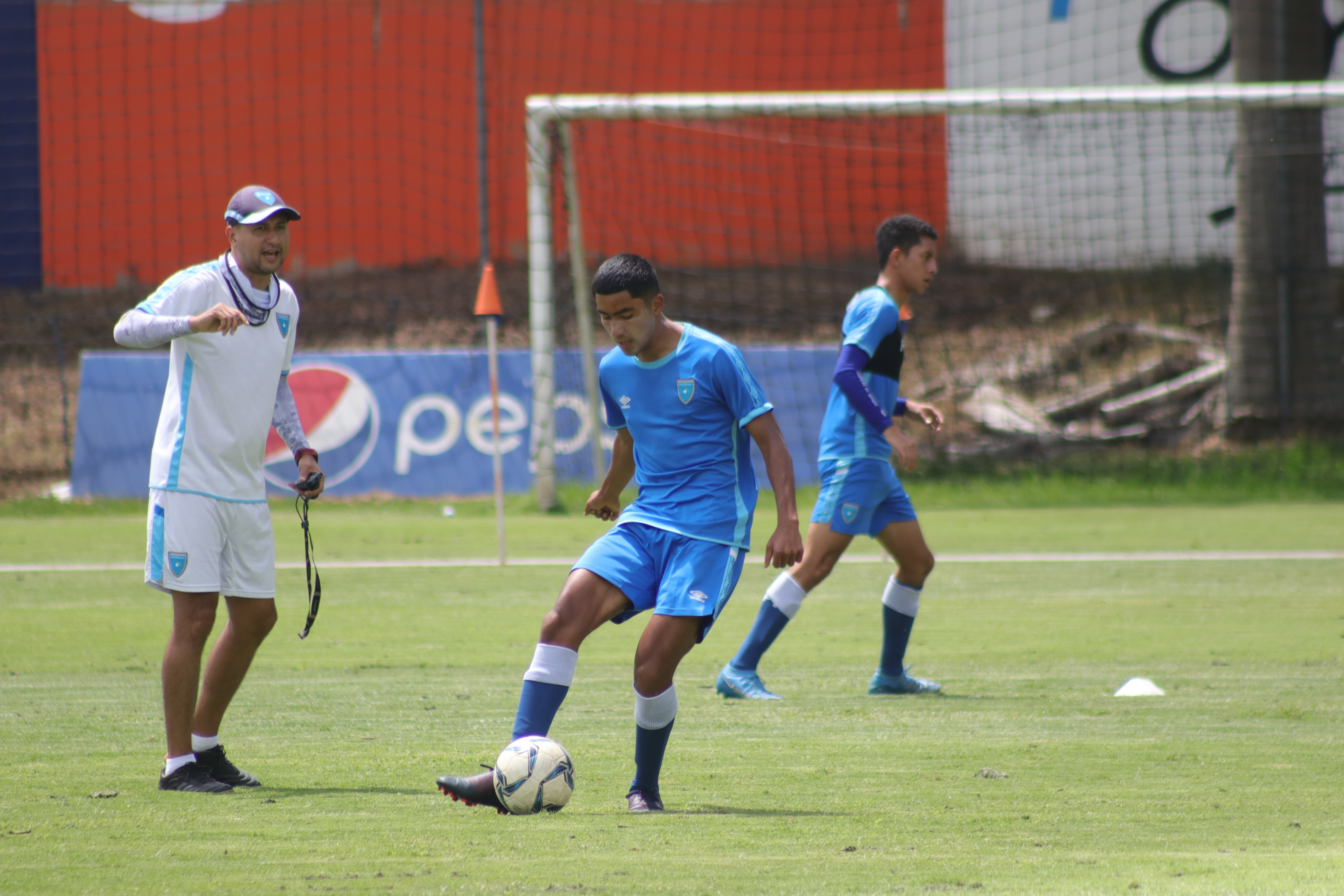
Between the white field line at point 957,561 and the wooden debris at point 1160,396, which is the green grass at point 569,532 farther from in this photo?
the wooden debris at point 1160,396

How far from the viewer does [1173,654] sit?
24.4 ft

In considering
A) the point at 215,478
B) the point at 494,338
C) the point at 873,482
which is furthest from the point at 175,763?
the point at 494,338

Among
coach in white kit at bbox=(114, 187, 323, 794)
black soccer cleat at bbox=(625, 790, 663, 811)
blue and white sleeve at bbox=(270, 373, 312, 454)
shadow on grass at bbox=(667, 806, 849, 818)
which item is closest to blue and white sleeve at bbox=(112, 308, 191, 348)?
coach in white kit at bbox=(114, 187, 323, 794)

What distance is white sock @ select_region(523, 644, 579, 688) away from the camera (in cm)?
448

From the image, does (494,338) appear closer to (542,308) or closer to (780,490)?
(542,308)

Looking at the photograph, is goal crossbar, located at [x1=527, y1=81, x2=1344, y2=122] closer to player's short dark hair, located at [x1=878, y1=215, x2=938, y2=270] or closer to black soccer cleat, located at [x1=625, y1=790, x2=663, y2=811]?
player's short dark hair, located at [x1=878, y1=215, x2=938, y2=270]

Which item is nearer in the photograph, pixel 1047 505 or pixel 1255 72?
pixel 1047 505

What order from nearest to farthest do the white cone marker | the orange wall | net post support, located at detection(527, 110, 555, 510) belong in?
the white cone marker < net post support, located at detection(527, 110, 555, 510) < the orange wall

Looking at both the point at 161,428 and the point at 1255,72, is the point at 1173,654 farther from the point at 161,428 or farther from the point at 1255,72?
the point at 1255,72

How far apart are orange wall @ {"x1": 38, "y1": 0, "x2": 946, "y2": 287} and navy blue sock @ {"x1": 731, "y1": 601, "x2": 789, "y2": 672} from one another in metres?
16.1

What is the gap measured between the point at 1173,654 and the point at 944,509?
7.78m

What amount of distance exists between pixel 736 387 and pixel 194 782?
2216mm

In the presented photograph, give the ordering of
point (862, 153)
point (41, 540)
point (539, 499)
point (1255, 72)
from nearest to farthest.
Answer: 1. point (41, 540)
2. point (539, 499)
3. point (1255, 72)
4. point (862, 153)

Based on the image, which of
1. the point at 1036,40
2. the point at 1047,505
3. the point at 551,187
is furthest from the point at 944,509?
the point at 1036,40
